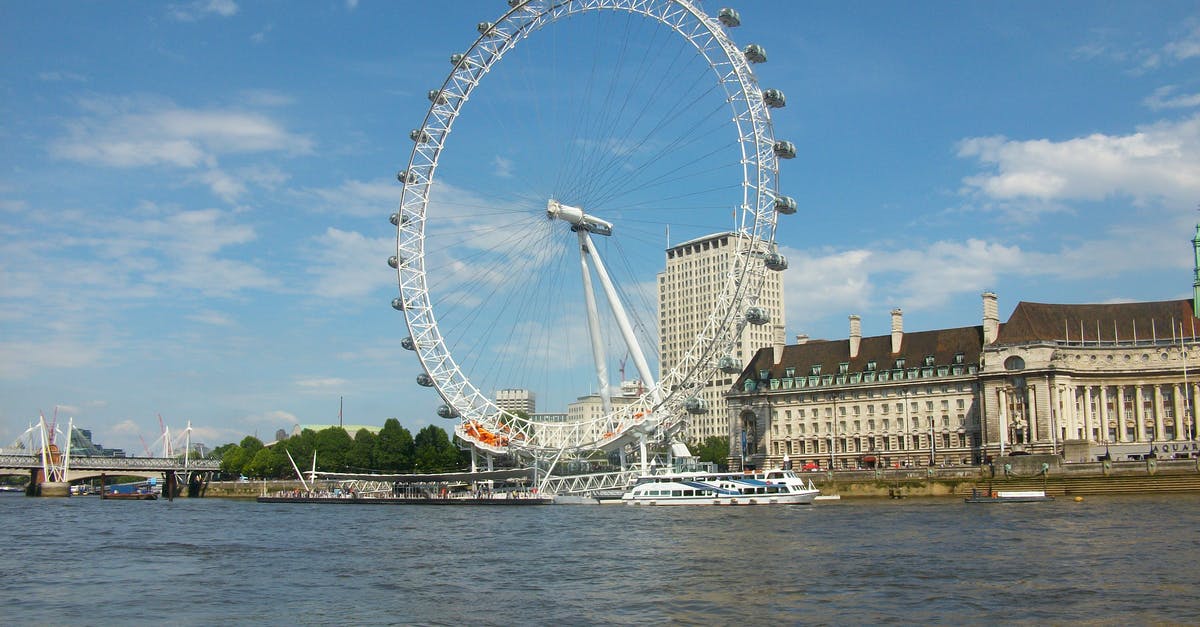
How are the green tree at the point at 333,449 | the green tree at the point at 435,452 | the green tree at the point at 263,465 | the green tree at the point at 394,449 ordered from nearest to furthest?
the green tree at the point at 435,452 < the green tree at the point at 394,449 < the green tree at the point at 333,449 < the green tree at the point at 263,465

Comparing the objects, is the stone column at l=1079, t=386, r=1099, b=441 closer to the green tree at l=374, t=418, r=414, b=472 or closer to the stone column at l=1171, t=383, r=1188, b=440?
the stone column at l=1171, t=383, r=1188, b=440

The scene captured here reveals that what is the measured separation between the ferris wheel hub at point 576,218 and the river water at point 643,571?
24.2 m

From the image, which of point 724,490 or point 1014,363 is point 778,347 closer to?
point 1014,363

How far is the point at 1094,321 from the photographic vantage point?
102125 millimetres

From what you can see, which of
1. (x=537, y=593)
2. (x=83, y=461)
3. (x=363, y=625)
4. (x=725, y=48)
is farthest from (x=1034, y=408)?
(x=83, y=461)

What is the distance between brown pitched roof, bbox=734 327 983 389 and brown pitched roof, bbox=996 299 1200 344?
14.0 ft

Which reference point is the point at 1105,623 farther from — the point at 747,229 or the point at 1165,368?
the point at 1165,368

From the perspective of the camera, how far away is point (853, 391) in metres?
112

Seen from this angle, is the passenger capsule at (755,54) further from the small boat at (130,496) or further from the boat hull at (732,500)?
the small boat at (130,496)

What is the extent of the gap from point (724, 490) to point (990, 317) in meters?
38.1

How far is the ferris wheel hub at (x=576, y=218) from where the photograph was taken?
7794 cm

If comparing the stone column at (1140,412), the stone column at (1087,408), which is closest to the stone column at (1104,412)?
the stone column at (1087,408)

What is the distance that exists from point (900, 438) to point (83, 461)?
10217 cm

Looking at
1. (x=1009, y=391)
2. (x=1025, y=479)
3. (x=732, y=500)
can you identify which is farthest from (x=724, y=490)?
(x=1009, y=391)
